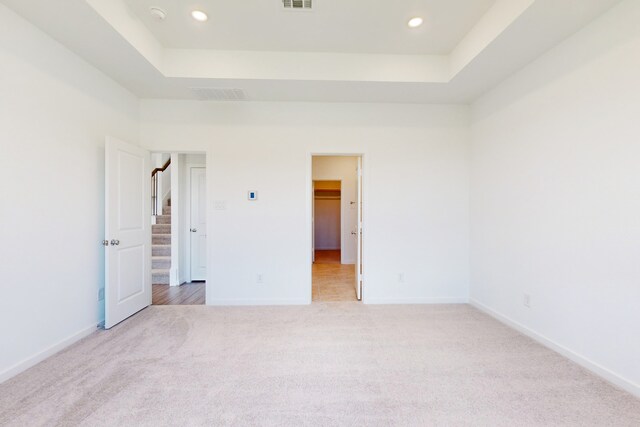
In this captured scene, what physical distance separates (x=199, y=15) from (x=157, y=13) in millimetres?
348

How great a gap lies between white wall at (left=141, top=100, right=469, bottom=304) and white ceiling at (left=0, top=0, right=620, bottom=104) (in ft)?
0.89

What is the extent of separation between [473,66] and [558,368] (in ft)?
9.09

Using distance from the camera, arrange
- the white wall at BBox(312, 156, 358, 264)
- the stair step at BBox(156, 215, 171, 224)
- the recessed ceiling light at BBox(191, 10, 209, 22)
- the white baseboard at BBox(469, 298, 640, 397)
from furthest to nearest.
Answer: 1. the white wall at BBox(312, 156, 358, 264)
2. the stair step at BBox(156, 215, 171, 224)
3. the recessed ceiling light at BBox(191, 10, 209, 22)
4. the white baseboard at BBox(469, 298, 640, 397)

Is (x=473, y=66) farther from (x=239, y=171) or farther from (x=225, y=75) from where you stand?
(x=239, y=171)

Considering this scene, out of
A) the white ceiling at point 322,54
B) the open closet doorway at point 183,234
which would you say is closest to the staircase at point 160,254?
the open closet doorway at point 183,234

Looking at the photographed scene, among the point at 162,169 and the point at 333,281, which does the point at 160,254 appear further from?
the point at 333,281

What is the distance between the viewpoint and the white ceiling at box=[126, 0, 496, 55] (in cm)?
227

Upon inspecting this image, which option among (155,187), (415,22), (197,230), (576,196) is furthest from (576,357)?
(155,187)

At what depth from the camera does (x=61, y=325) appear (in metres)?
2.39

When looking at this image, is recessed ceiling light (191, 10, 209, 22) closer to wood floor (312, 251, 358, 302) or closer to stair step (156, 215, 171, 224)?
wood floor (312, 251, 358, 302)

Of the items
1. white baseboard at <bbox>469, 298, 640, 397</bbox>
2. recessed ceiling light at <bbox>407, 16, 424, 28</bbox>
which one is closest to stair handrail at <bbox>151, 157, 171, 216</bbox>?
recessed ceiling light at <bbox>407, 16, 424, 28</bbox>

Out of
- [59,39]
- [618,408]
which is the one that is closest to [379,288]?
[618,408]

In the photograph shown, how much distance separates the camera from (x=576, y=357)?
7.16ft

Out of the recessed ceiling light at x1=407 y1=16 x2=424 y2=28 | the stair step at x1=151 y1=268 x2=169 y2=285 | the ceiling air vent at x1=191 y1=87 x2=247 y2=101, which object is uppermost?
the recessed ceiling light at x1=407 y1=16 x2=424 y2=28
